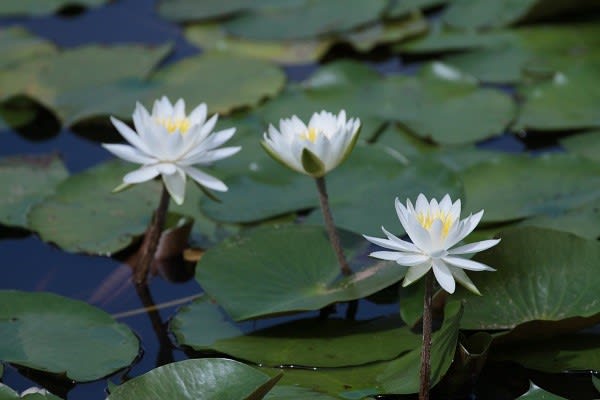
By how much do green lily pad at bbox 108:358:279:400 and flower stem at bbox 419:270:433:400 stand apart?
1.08 ft

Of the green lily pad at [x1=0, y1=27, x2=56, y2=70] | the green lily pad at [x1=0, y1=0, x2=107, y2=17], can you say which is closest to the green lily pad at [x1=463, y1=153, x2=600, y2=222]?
the green lily pad at [x1=0, y1=27, x2=56, y2=70]

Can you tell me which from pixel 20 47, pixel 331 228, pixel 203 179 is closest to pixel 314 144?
pixel 331 228

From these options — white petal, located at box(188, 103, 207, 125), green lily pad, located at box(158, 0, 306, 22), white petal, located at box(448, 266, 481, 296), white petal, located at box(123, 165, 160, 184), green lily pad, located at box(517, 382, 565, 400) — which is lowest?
green lily pad, located at box(158, 0, 306, 22)

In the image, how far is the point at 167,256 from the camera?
2756 mm

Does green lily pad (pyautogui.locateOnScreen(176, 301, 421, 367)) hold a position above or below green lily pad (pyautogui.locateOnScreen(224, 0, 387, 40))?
below

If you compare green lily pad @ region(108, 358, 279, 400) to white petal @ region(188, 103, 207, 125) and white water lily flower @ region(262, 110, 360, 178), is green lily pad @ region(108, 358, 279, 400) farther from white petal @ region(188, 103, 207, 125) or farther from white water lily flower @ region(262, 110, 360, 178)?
white petal @ region(188, 103, 207, 125)

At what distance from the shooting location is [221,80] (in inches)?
146

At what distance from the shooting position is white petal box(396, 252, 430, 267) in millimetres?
1823

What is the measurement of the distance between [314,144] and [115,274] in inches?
34.4

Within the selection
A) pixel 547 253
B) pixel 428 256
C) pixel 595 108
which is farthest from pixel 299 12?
pixel 428 256

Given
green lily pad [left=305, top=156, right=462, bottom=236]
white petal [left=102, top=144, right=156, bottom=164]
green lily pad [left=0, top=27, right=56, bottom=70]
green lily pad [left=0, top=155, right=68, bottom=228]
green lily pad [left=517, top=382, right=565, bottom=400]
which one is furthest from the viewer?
green lily pad [left=0, top=27, right=56, bottom=70]

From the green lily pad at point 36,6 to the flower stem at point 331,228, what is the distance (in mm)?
2631

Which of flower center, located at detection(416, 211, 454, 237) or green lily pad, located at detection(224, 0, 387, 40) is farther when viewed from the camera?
green lily pad, located at detection(224, 0, 387, 40)

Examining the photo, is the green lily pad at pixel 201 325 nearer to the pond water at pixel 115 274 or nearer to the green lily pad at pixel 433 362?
the pond water at pixel 115 274
